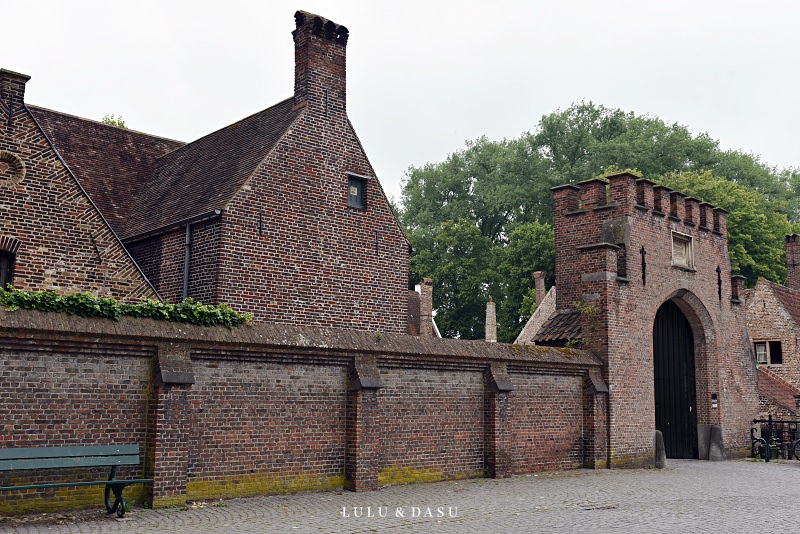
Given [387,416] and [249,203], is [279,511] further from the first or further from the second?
[249,203]

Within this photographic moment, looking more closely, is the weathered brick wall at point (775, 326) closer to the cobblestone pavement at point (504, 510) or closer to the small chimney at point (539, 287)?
the cobblestone pavement at point (504, 510)

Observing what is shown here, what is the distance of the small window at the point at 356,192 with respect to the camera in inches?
742

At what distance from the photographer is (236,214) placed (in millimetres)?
16281

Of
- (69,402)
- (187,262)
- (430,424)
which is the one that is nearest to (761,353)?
(430,424)

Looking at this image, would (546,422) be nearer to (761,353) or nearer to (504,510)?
(504,510)

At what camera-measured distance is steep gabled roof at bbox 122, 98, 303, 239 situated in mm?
17281

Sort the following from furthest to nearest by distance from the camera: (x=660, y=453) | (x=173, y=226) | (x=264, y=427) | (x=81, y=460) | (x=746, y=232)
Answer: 1. (x=746, y=232)
2. (x=660, y=453)
3. (x=173, y=226)
4. (x=264, y=427)
5. (x=81, y=460)

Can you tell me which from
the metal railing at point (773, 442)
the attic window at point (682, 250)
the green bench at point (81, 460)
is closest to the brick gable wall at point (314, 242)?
the green bench at point (81, 460)

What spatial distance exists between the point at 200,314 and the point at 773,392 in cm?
2121

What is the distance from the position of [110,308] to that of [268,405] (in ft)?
9.40

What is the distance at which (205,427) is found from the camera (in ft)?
35.7

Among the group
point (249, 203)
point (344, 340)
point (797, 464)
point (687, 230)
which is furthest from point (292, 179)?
point (797, 464)

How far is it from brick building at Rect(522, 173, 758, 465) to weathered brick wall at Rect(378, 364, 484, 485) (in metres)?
4.22

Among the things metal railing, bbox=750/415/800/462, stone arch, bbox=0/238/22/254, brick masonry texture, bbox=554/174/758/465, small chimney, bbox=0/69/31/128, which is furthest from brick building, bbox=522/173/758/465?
small chimney, bbox=0/69/31/128
